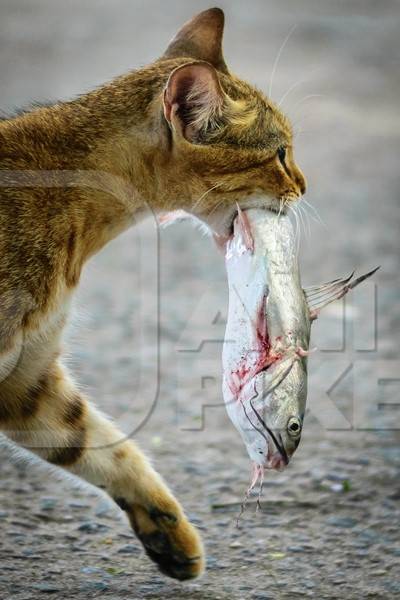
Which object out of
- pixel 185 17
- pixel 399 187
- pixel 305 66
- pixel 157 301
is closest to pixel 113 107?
pixel 157 301

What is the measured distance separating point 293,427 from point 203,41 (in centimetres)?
158

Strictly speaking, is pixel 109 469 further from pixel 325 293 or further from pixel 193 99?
pixel 193 99

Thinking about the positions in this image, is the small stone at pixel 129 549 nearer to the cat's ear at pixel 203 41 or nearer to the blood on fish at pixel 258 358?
the blood on fish at pixel 258 358

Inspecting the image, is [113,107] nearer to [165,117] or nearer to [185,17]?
[165,117]

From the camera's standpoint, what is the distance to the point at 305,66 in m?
11.6

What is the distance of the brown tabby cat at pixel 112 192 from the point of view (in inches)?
156

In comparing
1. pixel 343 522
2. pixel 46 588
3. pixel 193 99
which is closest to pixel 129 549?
pixel 46 588

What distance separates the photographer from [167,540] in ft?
14.5

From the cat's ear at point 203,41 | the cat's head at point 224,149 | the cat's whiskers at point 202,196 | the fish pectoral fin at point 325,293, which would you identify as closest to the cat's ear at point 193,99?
the cat's head at point 224,149

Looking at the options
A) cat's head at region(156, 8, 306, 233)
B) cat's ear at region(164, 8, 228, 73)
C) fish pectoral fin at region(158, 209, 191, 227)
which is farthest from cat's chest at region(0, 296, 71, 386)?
cat's ear at region(164, 8, 228, 73)

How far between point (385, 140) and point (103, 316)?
391 cm

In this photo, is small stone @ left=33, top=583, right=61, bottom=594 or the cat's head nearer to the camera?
the cat's head

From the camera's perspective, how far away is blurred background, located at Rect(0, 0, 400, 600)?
4.58 meters

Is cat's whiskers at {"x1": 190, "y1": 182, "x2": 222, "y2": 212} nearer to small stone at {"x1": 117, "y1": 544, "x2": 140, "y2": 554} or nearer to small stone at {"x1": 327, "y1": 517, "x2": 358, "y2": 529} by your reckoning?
small stone at {"x1": 117, "y1": 544, "x2": 140, "y2": 554}
